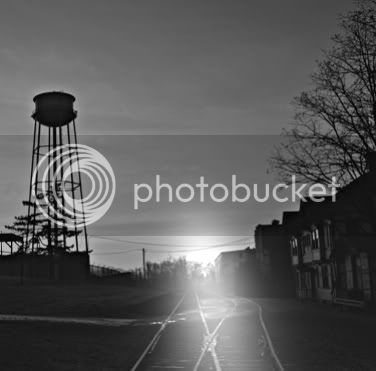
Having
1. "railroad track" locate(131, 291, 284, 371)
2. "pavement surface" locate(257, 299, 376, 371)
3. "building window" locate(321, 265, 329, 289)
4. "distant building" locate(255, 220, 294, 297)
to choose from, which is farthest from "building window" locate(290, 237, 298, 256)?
"railroad track" locate(131, 291, 284, 371)

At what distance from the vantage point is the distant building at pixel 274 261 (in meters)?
59.4

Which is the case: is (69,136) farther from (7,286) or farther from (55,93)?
(7,286)

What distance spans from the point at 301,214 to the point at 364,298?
1545 centimetres

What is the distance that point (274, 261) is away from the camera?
64750 millimetres

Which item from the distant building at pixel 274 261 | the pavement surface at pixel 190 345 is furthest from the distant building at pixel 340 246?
the distant building at pixel 274 261

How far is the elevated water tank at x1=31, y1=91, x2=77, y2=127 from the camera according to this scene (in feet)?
155

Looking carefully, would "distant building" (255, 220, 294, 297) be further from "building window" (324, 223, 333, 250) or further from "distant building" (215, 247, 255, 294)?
"building window" (324, 223, 333, 250)

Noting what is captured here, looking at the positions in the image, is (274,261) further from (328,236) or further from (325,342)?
(325,342)

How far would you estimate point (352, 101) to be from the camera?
2045 centimetres

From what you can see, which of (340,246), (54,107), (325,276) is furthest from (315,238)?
(54,107)

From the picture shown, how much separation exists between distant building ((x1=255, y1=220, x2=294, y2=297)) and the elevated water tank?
25512 millimetres

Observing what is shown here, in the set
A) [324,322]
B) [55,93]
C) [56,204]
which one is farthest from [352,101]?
[56,204]

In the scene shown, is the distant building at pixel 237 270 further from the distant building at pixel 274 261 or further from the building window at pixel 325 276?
the building window at pixel 325 276

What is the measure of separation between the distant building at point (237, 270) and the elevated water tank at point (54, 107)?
31.5 metres
